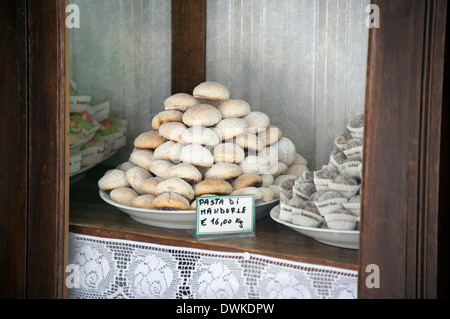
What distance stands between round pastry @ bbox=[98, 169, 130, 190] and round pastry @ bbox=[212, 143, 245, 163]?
29cm

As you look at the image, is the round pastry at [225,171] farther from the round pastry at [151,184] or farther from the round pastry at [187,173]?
the round pastry at [151,184]

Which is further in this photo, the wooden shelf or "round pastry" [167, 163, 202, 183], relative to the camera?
"round pastry" [167, 163, 202, 183]

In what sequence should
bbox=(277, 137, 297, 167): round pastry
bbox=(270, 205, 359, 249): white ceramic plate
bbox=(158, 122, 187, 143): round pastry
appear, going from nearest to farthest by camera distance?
bbox=(270, 205, 359, 249): white ceramic plate
bbox=(277, 137, 297, 167): round pastry
bbox=(158, 122, 187, 143): round pastry

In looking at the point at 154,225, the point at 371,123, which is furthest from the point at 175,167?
the point at 371,123

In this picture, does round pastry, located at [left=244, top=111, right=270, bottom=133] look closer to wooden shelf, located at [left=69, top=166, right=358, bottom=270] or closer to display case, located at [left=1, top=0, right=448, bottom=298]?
display case, located at [left=1, top=0, right=448, bottom=298]

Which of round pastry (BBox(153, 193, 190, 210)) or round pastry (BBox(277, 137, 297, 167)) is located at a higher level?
round pastry (BBox(277, 137, 297, 167))

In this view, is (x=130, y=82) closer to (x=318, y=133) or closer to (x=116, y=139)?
A: (x=116, y=139)

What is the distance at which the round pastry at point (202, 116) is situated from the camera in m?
1.28

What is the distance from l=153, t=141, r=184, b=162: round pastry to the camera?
130 centimetres

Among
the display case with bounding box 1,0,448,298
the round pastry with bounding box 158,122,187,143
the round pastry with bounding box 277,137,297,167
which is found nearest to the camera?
the display case with bounding box 1,0,448,298

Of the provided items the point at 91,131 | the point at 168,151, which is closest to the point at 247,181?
the point at 168,151

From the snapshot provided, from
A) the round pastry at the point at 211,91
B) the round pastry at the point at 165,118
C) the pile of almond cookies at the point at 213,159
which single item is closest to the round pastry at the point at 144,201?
the pile of almond cookies at the point at 213,159

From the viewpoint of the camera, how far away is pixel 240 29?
4.20ft

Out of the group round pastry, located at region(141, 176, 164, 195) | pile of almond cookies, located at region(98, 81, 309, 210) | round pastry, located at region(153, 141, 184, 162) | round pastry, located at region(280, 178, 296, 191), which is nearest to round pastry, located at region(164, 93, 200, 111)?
pile of almond cookies, located at region(98, 81, 309, 210)
